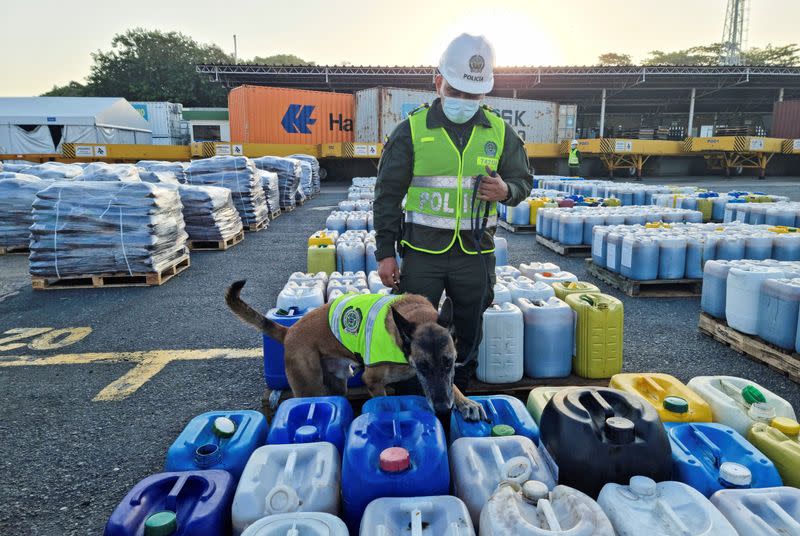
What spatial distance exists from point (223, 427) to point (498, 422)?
53.7 inches

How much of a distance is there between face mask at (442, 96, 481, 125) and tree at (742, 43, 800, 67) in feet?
234

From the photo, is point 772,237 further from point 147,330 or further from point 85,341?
point 85,341

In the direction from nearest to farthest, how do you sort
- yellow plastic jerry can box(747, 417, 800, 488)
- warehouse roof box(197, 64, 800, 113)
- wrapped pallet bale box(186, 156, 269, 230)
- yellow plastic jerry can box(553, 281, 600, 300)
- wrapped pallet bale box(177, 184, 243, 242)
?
1. yellow plastic jerry can box(747, 417, 800, 488)
2. yellow plastic jerry can box(553, 281, 600, 300)
3. wrapped pallet bale box(177, 184, 243, 242)
4. wrapped pallet bale box(186, 156, 269, 230)
5. warehouse roof box(197, 64, 800, 113)

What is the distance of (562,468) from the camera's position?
2.00 metres

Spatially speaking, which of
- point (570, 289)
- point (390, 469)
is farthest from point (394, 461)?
point (570, 289)

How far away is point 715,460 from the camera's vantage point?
2.09 m

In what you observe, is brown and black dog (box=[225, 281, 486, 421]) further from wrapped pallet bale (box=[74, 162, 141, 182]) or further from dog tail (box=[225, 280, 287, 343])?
wrapped pallet bale (box=[74, 162, 141, 182])

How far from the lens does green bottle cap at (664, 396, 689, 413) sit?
7.94ft

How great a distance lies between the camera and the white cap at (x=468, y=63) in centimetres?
287

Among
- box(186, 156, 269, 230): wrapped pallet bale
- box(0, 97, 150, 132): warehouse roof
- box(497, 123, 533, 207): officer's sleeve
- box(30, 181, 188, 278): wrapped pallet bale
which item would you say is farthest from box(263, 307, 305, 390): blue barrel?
box(0, 97, 150, 132): warehouse roof

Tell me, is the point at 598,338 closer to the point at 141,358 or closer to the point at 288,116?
the point at 141,358

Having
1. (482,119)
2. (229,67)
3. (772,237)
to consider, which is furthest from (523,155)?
(229,67)

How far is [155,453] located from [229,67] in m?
32.9

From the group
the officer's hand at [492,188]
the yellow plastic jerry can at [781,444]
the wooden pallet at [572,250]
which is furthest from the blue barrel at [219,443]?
the wooden pallet at [572,250]
